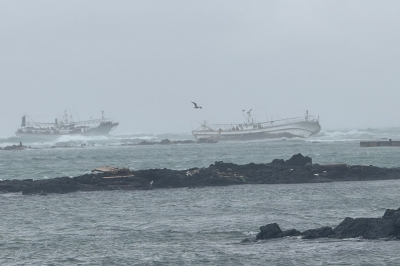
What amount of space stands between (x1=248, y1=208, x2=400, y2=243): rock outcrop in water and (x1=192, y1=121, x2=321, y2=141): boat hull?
10664cm

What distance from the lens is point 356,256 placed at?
18250mm

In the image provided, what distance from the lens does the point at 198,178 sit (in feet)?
127

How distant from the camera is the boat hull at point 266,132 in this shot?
12850cm

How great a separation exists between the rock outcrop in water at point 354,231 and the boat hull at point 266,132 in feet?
350

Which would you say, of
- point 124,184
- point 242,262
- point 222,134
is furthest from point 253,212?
point 222,134

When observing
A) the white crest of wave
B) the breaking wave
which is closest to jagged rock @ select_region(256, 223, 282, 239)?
the breaking wave

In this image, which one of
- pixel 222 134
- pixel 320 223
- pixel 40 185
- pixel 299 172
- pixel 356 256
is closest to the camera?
pixel 356 256

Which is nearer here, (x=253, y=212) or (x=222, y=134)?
(x=253, y=212)

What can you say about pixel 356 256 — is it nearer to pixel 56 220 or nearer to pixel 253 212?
pixel 253 212

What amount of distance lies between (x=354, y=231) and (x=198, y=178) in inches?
721

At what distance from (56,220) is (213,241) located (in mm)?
7449

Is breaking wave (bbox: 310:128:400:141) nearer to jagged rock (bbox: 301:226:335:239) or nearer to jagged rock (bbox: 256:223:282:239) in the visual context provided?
jagged rock (bbox: 301:226:335:239)

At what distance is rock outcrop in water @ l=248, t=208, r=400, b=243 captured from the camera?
2011cm

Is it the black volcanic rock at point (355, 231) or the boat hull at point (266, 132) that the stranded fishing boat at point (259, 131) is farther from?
the black volcanic rock at point (355, 231)
